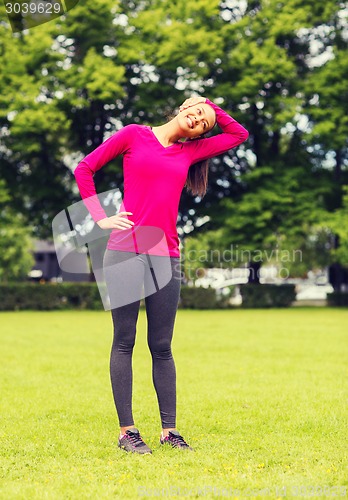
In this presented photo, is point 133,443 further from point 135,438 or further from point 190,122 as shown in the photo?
point 190,122

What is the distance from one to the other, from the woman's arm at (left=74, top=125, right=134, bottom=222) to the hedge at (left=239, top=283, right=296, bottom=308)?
2335 centimetres

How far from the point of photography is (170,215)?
4.75m

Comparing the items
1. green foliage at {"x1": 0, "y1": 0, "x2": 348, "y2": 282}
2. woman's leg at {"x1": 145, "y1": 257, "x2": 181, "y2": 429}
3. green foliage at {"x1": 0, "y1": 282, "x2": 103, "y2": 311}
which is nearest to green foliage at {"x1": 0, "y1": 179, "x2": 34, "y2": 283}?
green foliage at {"x1": 0, "y1": 0, "x2": 348, "y2": 282}

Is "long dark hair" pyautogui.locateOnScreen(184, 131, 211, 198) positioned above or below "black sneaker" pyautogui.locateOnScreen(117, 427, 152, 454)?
above

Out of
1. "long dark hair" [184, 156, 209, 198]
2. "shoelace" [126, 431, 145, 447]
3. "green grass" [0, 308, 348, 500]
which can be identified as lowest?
"green grass" [0, 308, 348, 500]

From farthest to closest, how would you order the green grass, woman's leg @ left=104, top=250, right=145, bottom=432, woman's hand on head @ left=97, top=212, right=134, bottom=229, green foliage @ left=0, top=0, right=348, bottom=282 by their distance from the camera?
green foliage @ left=0, top=0, right=348, bottom=282 < woman's leg @ left=104, top=250, right=145, bottom=432 < woman's hand on head @ left=97, top=212, right=134, bottom=229 < the green grass

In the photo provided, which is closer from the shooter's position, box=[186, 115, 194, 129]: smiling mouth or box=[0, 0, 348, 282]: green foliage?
box=[186, 115, 194, 129]: smiling mouth

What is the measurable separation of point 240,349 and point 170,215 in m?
8.44

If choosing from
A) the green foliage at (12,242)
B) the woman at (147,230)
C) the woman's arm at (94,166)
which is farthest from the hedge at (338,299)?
the woman's arm at (94,166)

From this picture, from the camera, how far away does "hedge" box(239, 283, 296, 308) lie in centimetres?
2783

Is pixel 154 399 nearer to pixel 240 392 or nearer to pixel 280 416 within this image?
pixel 240 392

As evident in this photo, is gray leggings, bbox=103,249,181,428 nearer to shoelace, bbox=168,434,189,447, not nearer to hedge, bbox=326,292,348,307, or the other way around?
shoelace, bbox=168,434,189,447

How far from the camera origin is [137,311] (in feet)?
15.9

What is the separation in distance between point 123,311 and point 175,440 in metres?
1.06
